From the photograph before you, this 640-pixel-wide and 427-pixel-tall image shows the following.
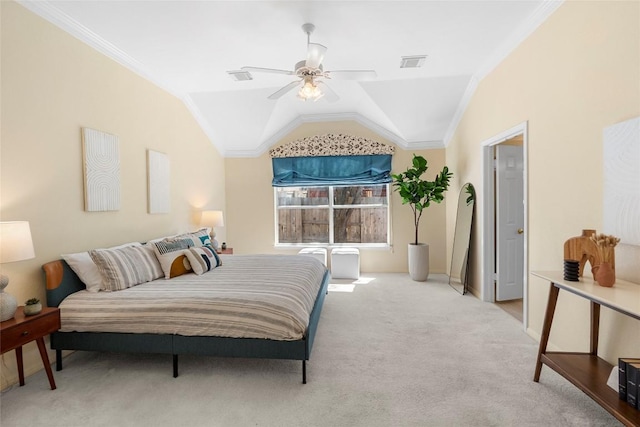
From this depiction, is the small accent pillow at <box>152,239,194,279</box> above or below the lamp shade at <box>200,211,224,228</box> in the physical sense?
below

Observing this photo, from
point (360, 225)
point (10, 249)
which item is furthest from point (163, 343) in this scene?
point (360, 225)

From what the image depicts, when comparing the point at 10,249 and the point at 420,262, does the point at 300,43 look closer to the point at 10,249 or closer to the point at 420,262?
the point at 10,249

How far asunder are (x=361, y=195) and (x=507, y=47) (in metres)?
3.25

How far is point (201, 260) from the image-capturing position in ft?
10.9

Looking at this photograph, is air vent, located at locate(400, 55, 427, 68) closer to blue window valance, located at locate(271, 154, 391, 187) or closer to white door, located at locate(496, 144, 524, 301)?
white door, located at locate(496, 144, 524, 301)

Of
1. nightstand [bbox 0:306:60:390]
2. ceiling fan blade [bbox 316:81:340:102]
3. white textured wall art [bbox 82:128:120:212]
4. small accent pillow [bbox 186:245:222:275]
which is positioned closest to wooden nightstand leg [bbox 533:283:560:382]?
ceiling fan blade [bbox 316:81:340:102]

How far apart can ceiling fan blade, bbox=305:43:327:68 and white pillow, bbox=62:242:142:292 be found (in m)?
2.61

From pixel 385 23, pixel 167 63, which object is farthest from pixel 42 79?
pixel 385 23

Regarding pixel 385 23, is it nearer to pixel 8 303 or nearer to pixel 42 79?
pixel 42 79

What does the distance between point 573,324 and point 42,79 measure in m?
4.72

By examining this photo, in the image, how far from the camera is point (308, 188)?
607 centimetres

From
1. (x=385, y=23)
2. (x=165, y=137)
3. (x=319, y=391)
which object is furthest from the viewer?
(x=165, y=137)

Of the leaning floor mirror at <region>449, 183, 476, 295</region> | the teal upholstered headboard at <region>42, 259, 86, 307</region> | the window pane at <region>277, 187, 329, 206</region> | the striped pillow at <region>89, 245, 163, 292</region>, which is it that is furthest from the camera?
the window pane at <region>277, 187, 329, 206</region>

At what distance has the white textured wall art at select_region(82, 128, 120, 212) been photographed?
297 cm
